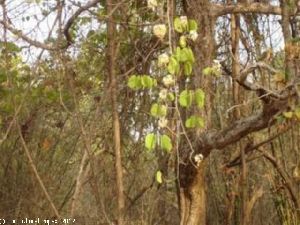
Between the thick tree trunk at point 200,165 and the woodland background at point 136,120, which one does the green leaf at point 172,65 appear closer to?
the woodland background at point 136,120

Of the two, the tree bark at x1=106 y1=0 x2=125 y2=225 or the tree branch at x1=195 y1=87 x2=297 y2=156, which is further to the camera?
the tree bark at x1=106 y1=0 x2=125 y2=225

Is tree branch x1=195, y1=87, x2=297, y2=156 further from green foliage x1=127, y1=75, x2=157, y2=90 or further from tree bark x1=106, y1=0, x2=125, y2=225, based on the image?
green foliage x1=127, y1=75, x2=157, y2=90

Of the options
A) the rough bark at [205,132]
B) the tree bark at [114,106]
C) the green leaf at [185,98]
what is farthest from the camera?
the rough bark at [205,132]

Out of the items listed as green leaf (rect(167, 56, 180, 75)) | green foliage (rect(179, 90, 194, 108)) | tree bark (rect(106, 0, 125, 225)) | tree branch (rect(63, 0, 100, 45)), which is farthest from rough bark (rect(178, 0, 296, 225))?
green leaf (rect(167, 56, 180, 75))

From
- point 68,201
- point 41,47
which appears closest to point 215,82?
point 68,201

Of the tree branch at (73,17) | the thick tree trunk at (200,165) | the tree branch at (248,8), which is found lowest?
the thick tree trunk at (200,165)

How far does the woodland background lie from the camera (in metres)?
3.85

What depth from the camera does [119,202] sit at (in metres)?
3.77

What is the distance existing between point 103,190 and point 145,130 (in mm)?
589

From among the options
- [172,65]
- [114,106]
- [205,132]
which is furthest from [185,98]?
[205,132]

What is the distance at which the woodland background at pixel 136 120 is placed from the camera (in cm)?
385

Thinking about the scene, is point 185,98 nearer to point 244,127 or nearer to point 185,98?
point 185,98

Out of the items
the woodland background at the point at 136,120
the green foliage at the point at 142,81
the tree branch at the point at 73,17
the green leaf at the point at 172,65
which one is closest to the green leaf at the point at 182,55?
the green leaf at the point at 172,65

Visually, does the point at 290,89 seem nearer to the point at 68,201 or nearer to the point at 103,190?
the point at 103,190
